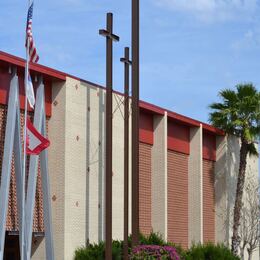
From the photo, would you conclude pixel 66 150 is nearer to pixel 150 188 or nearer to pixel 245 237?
pixel 150 188

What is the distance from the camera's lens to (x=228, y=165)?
162 ft

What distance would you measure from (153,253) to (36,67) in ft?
26.1

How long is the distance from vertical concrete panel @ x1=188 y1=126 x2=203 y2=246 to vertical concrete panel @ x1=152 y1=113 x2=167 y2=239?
4.45 m

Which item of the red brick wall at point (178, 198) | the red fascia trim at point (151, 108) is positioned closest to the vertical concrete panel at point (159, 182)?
the red fascia trim at point (151, 108)

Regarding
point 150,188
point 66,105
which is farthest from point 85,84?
point 150,188

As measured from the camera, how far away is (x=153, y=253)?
29828 millimetres

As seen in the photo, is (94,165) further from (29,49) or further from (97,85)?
(29,49)

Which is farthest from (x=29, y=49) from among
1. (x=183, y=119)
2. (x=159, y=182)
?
(x=183, y=119)

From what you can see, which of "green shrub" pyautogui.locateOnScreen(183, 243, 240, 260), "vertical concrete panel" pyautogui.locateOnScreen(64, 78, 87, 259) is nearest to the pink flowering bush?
"vertical concrete panel" pyautogui.locateOnScreen(64, 78, 87, 259)

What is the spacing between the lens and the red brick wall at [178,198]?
4262cm

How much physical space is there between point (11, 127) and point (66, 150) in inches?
150

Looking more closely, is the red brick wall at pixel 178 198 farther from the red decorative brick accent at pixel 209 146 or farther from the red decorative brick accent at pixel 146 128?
the red decorative brick accent at pixel 209 146

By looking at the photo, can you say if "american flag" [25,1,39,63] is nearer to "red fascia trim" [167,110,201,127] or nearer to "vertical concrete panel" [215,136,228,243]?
"red fascia trim" [167,110,201,127]

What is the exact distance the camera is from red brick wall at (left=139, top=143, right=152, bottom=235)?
131 ft
